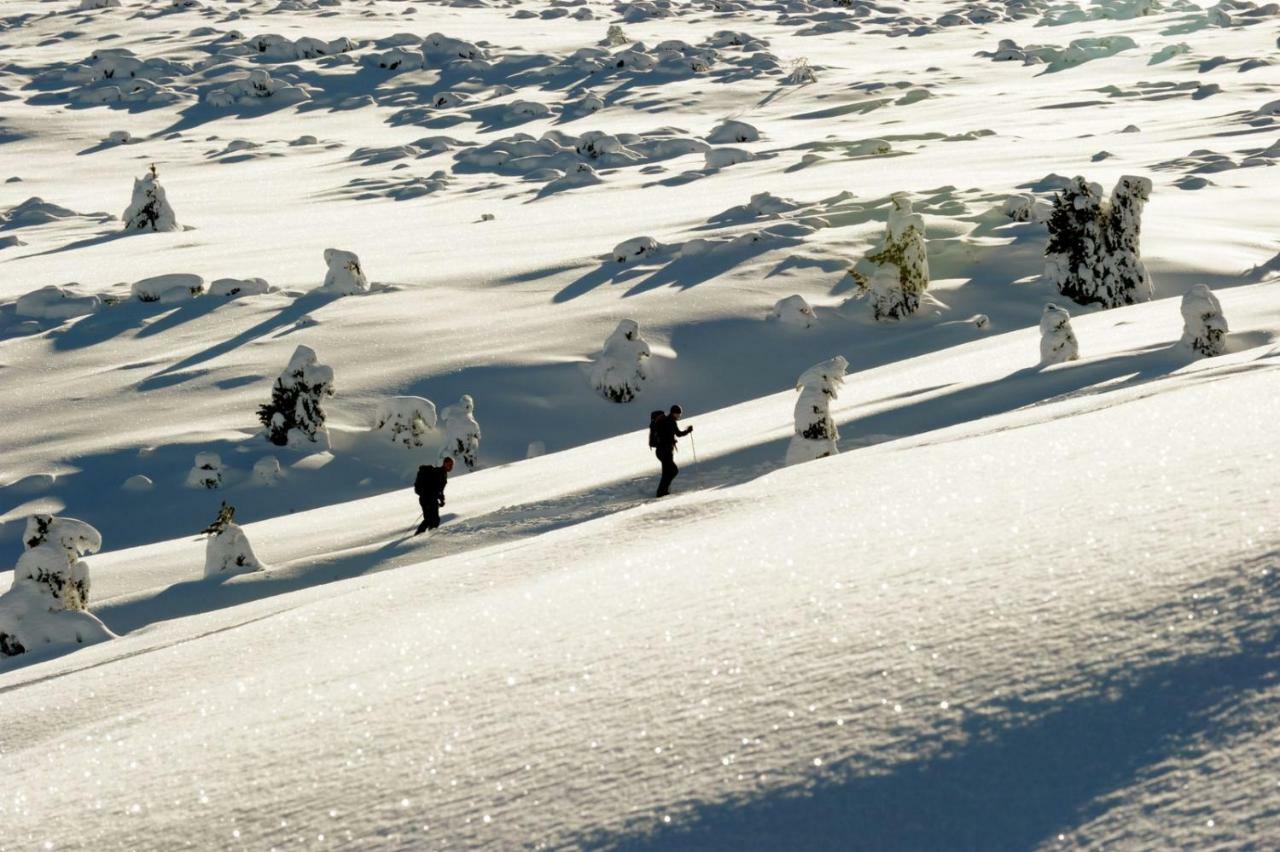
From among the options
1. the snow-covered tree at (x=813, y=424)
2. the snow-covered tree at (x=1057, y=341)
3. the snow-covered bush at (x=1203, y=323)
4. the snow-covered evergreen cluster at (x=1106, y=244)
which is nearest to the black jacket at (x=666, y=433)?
the snow-covered tree at (x=813, y=424)

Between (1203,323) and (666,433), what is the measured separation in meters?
4.76

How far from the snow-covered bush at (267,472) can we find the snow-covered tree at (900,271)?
8.73 meters

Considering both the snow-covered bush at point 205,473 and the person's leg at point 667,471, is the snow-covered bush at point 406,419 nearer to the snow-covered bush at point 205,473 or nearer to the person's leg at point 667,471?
the snow-covered bush at point 205,473

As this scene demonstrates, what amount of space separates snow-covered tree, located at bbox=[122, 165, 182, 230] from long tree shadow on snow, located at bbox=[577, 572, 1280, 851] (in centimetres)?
2569

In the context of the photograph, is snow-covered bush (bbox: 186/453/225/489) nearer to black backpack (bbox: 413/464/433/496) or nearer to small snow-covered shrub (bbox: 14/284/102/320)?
black backpack (bbox: 413/464/433/496)

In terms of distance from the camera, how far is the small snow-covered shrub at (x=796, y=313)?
18438mm

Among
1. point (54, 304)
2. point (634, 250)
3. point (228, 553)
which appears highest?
point (54, 304)

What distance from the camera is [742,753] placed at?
9.89 feet

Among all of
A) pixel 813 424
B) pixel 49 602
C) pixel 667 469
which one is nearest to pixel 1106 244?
pixel 813 424

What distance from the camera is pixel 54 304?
769 inches

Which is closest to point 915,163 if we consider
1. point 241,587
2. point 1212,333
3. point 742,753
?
point 1212,333

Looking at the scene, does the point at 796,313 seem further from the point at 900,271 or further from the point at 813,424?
the point at 813,424

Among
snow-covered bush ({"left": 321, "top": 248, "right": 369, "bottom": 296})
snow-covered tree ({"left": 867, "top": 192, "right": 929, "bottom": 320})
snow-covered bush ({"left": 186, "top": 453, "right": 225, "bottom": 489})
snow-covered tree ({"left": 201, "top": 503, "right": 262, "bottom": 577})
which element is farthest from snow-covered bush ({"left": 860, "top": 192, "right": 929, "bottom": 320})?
snow-covered tree ({"left": 201, "top": 503, "right": 262, "bottom": 577})

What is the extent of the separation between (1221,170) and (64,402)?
2200 centimetres
